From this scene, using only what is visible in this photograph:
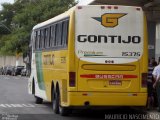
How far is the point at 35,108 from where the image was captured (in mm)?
18969

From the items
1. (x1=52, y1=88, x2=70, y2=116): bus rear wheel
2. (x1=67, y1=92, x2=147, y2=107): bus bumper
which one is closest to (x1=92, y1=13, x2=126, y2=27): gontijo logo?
(x1=67, y1=92, x2=147, y2=107): bus bumper

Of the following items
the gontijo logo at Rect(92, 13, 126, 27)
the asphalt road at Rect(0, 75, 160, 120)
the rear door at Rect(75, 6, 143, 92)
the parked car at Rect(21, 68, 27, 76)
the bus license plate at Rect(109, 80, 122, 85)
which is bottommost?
the asphalt road at Rect(0, 75, 160, 120)

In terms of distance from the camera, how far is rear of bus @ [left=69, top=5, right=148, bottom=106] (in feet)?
48.1

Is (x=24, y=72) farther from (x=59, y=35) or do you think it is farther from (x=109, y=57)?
(x=109, y=57)

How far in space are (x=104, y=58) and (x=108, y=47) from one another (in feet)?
1.14

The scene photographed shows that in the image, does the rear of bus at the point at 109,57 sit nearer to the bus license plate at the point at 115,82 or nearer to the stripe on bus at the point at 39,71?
the bus license plate at the point at 115,82

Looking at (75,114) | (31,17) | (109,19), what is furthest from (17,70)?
(109,19)

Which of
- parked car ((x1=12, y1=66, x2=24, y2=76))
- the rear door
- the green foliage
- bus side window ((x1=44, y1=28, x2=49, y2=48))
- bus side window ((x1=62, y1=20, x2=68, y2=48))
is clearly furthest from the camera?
parked car ((x1=12, y1=66, x2=24, y2=76))

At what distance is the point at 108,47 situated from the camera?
48.7ft

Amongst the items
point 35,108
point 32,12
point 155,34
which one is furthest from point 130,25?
point 32,12

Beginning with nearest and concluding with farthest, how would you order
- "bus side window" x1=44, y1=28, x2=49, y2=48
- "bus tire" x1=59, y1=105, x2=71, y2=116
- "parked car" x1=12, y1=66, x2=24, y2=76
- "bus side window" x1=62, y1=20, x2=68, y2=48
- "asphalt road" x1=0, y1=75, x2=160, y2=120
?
1. "bus side window" x1=62, y1=20, x2=68, y2=48
2. "asphalt road" x1=0, y1=75, x2=160, y2=120
3. "bus tire" x1=59, y1=105, x2=71, y2=116
4. "bus side window" x1=44, y1=28, x2=49, y2=48
5. "parked car" x1=12, y1=66, x2=24, y2=76

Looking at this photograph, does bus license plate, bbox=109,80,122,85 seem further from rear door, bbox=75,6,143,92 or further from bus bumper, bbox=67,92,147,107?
bus bumper, bbox=67,92,147,107

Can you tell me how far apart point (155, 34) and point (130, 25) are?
13043 mm

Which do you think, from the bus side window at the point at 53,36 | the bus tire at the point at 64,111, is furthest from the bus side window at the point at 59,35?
the bus tire at the point at 64,111
